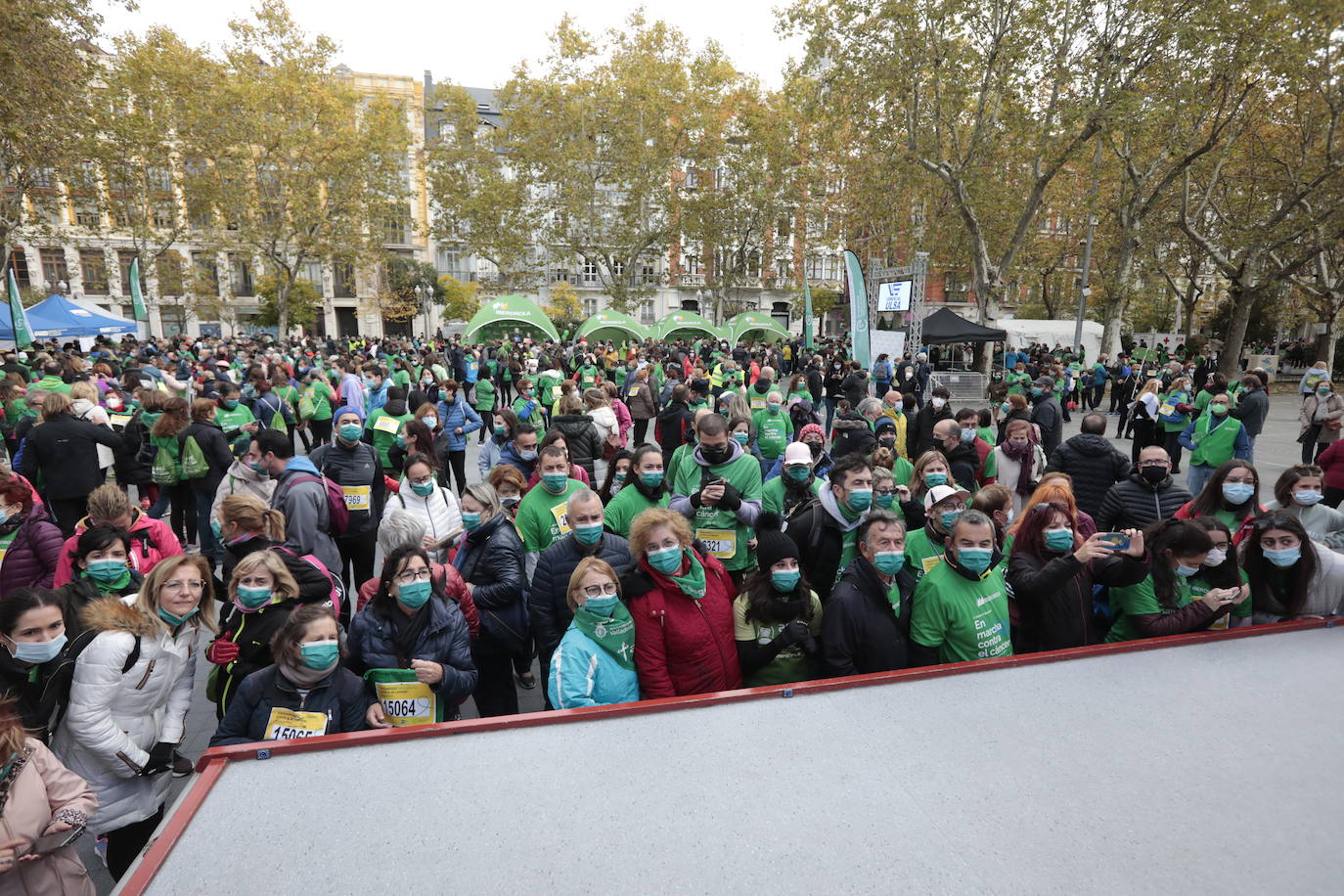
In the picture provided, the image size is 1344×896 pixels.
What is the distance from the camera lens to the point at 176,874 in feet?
5.32

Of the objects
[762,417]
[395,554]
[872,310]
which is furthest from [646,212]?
[395,554]

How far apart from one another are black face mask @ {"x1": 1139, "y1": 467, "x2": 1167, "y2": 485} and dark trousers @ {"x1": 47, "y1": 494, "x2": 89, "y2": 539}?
27.2ft

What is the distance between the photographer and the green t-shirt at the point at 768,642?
3.21 m

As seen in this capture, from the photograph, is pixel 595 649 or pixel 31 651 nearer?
pixel 31 651

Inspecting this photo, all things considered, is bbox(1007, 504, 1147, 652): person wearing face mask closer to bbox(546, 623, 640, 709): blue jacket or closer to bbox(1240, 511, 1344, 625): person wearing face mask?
bbox(1240, 511, 1344, 625): person wearing face mask

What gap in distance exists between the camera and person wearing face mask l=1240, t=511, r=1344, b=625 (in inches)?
127

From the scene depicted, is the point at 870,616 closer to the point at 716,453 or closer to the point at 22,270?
the point at 716,453

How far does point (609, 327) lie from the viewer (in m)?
30.4

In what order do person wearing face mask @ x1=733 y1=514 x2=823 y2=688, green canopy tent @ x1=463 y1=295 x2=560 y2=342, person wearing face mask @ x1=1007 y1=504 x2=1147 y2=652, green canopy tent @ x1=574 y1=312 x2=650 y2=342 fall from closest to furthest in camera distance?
1. person wearing face mask @ x1=1007 y1=504 x2=1147 y2=652
2. person wearing face mask @ x1=733 y1=514 x2=823 y2=688
3. green canopy tent @ x1=463 y1=295 x2=560 y2=342
4. green canopy tent @ x1=574 y1=312 x2=650 y2=342

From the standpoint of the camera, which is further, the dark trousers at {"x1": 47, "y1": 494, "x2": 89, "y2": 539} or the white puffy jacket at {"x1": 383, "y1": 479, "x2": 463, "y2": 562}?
the dark trousers at {"x1": 47, "y1": 494, "x2": 89, "y2": 539}

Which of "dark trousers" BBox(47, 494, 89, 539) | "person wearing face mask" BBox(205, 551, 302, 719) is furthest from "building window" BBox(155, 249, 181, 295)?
"person wearing face mask" BBox(205, 551, 302, 719)

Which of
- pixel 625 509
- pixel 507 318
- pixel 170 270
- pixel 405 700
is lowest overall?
pixel 405 700

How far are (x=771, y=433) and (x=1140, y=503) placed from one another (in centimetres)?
359

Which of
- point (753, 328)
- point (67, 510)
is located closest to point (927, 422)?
point (67, 510)
